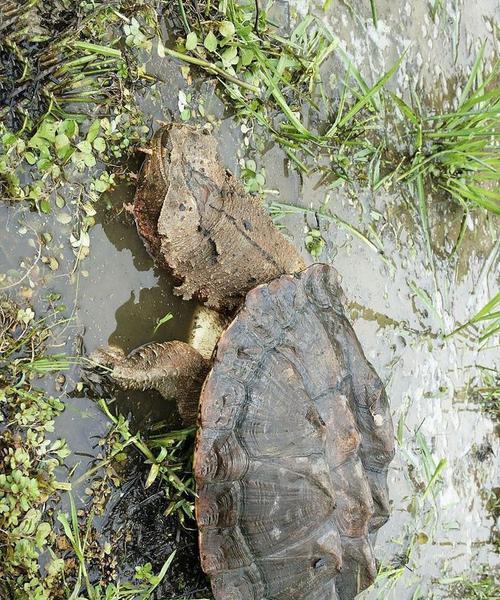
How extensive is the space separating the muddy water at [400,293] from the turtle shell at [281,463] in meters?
0.49

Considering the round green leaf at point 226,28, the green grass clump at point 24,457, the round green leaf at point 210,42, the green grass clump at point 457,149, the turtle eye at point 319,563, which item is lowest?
the turtle eye at point 319,563

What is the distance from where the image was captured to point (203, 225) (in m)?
2.96

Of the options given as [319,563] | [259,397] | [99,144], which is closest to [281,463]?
[259,397]

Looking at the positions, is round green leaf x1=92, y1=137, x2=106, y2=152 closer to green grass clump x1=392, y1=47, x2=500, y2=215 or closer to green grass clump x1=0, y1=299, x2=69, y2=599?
green grass clump x1=0, y1=299, x2=69, y2=599

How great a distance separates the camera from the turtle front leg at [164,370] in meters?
2.91

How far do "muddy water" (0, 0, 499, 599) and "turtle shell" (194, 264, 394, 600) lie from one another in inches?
19.3

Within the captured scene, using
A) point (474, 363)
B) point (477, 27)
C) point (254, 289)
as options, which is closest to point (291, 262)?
point (254, 289)

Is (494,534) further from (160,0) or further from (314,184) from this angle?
(160,0)

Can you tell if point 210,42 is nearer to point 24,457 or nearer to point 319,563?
point 24,457

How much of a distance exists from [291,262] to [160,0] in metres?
1.36

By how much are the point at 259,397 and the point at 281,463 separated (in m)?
0.28

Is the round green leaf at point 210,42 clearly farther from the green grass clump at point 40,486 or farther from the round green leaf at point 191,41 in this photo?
the green grass clump at point 40,486

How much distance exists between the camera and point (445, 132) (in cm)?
412

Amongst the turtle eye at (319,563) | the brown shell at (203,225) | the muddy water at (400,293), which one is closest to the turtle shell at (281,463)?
the turtle eye at (319,563)
